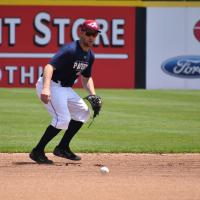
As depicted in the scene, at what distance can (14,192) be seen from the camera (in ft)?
22.1

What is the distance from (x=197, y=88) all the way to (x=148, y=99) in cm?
465

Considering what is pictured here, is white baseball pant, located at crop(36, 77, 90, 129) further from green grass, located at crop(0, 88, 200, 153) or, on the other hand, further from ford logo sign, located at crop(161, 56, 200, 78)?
ford logo sign, located at crop(161, 56, 200, 78)

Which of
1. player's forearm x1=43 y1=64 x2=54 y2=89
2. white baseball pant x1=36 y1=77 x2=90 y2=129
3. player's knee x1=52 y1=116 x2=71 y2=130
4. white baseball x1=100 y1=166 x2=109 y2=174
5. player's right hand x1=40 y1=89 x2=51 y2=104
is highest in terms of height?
player's forearm x1=43 y1=64 x2=54 y2=89

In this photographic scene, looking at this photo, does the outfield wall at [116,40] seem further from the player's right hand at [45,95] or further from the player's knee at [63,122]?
the player's right hand at [45,95]

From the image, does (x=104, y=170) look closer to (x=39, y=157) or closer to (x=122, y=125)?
(x=39, y=157)

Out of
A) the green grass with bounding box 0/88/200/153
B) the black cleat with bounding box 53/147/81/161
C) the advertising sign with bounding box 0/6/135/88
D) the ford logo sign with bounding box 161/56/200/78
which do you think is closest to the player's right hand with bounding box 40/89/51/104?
the black cleat with bounding box 53/147/81/161

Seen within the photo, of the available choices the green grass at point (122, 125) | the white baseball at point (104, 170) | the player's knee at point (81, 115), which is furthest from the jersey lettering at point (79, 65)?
the green grass at point (122, 125)

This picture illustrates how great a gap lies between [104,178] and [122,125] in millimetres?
5472

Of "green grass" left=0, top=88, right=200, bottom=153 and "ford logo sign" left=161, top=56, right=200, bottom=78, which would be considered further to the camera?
"ford logo sign" left=161, top=56, right=200, bottom=78

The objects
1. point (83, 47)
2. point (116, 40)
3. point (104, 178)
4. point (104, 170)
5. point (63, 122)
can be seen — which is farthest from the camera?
point (116, 40)

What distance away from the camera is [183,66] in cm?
2300

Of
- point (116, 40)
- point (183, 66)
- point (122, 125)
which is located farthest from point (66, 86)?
point (183, 66)

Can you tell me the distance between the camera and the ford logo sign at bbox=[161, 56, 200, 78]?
75.2 feet

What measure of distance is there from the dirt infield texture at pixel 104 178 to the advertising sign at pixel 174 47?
13064 millimetres
